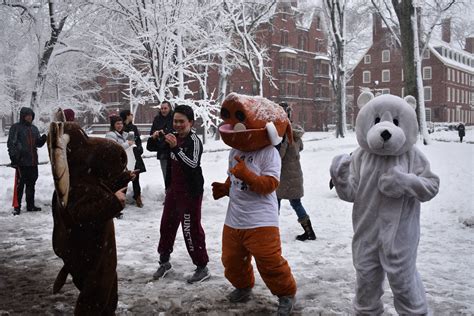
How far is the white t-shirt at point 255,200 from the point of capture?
4004mm

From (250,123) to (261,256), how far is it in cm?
113

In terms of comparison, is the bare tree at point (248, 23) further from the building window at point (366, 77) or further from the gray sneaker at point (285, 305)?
the building window at point (366, 77)

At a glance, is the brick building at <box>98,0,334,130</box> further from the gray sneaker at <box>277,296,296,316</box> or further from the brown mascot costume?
the gray sneaker at <box>277,296,296,316</box>

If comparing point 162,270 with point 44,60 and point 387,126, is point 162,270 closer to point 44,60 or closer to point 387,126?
point 387,126

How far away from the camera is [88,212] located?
3004 millimetres

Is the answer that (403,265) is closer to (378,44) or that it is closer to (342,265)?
(342,265)

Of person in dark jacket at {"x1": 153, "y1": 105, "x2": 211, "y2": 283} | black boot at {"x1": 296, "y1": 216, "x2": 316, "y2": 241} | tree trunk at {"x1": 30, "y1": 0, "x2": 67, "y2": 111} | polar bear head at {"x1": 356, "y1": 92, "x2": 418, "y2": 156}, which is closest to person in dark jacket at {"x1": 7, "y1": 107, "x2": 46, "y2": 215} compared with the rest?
person in dark jacket at {"x1": 153, "y1": 105, "x2": 211, "y2": 283}

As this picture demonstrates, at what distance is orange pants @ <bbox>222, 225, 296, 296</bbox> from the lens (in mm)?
3883

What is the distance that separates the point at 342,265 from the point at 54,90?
32.9m

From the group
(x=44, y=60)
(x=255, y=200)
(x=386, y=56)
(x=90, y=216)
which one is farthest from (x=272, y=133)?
(x=386, y=56)

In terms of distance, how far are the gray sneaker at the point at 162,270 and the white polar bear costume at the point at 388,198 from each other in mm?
2305

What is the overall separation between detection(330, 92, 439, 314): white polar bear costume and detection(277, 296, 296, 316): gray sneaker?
659 millimetres

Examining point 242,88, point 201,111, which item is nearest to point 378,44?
point 242,88

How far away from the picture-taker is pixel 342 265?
5.36 meters
